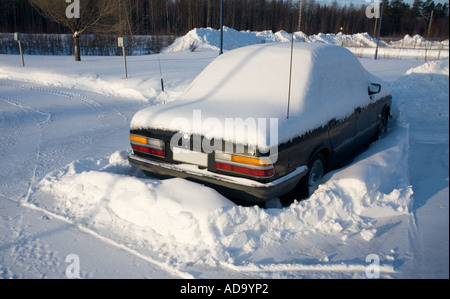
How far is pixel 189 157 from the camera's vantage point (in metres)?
3.32

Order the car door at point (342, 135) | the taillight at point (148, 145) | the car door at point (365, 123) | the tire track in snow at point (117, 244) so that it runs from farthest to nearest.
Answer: the car door at point (365, 123), the car door at point (342, 135), the taillight at point (148, 145), the tire track in snow at point (117, 244)

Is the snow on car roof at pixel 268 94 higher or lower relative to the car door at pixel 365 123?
higher

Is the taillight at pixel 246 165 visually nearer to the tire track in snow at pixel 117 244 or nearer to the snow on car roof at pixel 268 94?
the snow on car roof at pixel 268 94

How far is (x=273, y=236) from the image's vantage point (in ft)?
9.70

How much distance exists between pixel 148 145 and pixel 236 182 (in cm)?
110

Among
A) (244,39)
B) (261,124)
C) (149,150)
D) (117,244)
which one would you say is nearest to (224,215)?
(261,124)

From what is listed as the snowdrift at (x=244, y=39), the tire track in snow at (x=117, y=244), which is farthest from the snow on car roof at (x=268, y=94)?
the snowdrift at (x=244, y=39)

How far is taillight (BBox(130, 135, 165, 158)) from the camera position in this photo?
3475 millimetres

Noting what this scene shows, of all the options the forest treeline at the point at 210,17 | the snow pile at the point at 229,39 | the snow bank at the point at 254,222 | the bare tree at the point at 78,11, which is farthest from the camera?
the forest treeline at the point at 210,17

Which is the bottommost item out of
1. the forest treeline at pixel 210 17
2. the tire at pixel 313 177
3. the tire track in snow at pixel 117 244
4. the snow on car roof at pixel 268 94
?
the tire track in snow at pixel 117 244

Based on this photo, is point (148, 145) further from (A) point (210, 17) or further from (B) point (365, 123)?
(A) point (210, 17)

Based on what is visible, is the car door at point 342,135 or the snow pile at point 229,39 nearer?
the car door at point 342,135

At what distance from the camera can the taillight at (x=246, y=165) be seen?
2.92 metres
